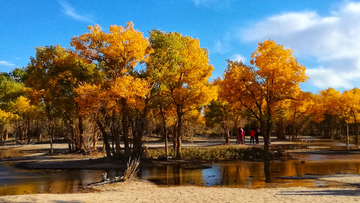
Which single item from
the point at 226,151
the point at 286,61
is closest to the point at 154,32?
the point at 286,61

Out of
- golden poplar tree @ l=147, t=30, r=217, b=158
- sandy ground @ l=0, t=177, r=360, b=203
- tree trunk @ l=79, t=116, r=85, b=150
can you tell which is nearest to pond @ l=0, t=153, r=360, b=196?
sandy ground @ l=0, t=177, r=360, b=203

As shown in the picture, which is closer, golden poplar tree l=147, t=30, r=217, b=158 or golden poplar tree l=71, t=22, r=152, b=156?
golden poplar tree l=71, t=22, r=152, b=156

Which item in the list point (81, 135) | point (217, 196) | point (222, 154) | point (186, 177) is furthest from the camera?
point (81, 135)

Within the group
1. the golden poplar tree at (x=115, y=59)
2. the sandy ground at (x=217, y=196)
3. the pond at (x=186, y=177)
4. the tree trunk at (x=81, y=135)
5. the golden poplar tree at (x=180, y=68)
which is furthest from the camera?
the tree trunk at (x=81, y=135)

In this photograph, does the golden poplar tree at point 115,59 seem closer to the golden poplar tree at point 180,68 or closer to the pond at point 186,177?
the golden poplar tree at point 180,68

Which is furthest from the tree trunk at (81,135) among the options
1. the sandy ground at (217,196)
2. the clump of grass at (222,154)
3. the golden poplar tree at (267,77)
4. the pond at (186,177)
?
the sandy ground at (217,196)

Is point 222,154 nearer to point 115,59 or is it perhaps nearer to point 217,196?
point 115,59

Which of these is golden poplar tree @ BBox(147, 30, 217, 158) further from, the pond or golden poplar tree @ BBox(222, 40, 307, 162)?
the pond

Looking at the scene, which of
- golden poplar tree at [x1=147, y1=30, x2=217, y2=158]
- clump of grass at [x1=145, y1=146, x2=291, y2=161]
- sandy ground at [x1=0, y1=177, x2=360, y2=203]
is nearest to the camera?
sandy ground at [x1=0, y1=177, x2=360, y2=203]

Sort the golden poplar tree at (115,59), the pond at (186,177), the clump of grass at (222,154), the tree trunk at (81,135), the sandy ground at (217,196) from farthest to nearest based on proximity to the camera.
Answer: the tree trunk at (81,135) → the clump of grass at (222,154) → the golden poplar tree at (115,59) → the pond at (186,177) → the sandy ground at (217,196)

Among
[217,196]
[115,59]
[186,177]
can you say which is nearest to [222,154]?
[186,177]

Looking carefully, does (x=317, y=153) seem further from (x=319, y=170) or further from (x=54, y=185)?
(x=54, y=185)

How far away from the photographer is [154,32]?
88.0 feet

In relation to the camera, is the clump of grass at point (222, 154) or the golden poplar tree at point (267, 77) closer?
the golden poplar tree at point (267, 77)
